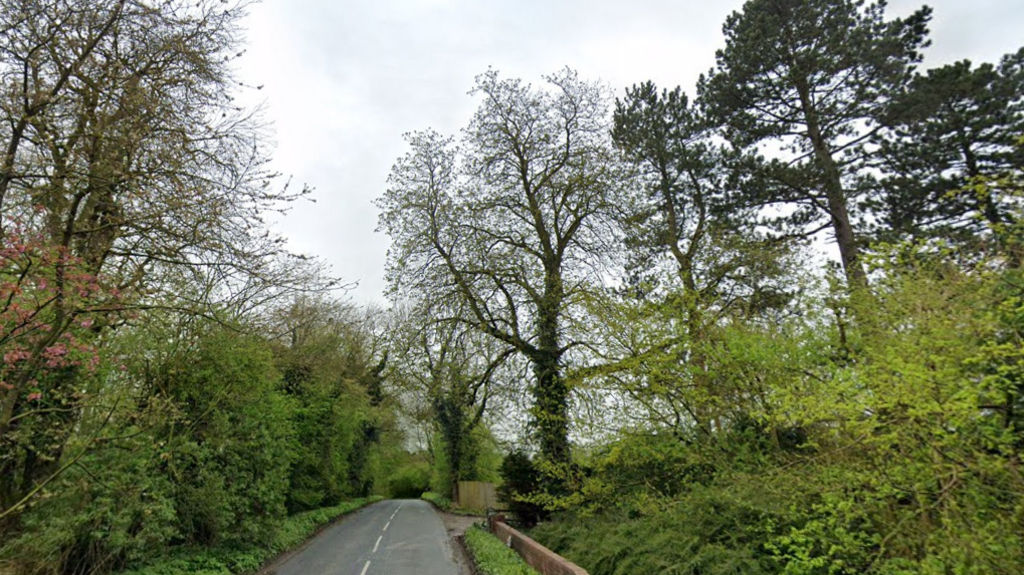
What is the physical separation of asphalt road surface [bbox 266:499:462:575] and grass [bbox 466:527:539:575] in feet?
1.92

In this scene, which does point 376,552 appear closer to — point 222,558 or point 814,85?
point 222,558

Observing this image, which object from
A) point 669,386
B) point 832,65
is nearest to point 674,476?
point 669,386

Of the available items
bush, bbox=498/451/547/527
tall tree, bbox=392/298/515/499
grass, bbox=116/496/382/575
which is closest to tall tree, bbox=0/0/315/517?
grass, bbox=116/496/382/575

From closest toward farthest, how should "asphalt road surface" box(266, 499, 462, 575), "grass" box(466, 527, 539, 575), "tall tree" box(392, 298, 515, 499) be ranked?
"grass" box(466, 527, 539, 575), "asphalt road surface" box(266, 499, 462, 575), "tall tree" box(392, 298, 515, 499)

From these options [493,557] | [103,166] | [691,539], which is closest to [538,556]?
[493,557]

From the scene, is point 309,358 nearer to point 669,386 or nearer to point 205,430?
point 205,430

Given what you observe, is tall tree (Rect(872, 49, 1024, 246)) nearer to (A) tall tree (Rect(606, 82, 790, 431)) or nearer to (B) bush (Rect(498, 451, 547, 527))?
(A) tall tree (Rect(606, 82, 790, 431))

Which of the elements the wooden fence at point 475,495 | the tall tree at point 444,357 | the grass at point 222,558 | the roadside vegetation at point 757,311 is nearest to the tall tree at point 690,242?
the roadside vegetation at point 757,311

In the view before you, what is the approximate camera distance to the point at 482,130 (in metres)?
18.7

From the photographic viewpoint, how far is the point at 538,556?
428 inches

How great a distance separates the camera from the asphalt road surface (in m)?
12.4

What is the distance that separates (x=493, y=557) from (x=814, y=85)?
15.0 m

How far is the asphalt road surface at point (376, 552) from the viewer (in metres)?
12.4

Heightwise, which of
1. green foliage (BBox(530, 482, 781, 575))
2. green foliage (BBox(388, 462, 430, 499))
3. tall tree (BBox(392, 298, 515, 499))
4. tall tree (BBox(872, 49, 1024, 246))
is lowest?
green foliage (BBox(530, 482, 781, 575))
